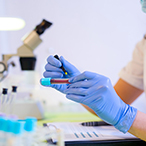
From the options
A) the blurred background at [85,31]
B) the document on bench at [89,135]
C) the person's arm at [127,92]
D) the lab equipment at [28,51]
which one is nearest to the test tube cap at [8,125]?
the document on bench at [89,135]

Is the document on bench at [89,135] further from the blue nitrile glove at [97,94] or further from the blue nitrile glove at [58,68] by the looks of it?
the blue nitrile glove at [58,68]

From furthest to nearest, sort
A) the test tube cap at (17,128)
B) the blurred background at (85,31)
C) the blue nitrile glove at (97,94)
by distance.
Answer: the blurred background at (85,31), the blue nitrile glove at (97,94), the test tube cap at (17,128)

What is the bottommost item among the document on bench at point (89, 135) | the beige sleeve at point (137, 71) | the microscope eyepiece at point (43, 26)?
the document on bench at point (89, 135)

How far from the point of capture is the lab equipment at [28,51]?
1.29m

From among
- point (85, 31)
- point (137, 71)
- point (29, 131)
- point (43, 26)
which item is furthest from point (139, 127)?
point (85, 31)

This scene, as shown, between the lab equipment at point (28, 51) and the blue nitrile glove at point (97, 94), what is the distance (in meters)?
0.55

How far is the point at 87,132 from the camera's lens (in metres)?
1.00

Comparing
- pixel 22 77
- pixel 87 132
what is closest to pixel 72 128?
pixel 87 132

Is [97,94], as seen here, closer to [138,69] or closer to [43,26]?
[43,26]

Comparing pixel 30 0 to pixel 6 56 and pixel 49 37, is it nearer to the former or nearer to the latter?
pixel 49 37

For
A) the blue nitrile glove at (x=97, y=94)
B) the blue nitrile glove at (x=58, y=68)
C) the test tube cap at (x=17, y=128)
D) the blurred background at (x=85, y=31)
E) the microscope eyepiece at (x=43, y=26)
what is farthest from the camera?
the blurred background at (x=85, y=31)

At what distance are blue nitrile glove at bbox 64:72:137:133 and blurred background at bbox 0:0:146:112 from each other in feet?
6.48

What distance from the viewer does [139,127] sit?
0.90 metres

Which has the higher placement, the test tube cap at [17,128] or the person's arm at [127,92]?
the test tube cap at [17,128]
